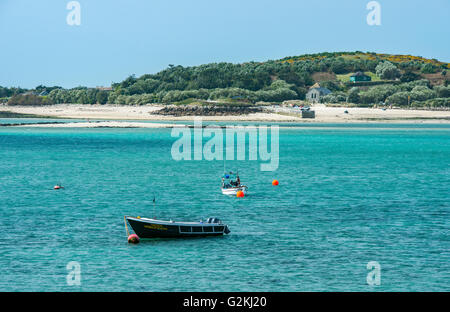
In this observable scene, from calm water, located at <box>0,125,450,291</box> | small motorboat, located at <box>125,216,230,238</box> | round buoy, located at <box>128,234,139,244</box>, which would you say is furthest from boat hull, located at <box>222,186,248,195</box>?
round buoy, located at <box>128,234,139,244</box>

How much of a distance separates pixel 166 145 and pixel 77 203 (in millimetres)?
68644

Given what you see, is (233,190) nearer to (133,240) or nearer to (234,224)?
(234,224)

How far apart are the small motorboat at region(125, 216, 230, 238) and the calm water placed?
0.57 m

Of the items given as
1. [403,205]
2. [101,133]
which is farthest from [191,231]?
[101,133]

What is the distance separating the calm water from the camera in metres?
30.9

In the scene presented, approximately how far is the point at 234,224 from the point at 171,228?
6.34 m

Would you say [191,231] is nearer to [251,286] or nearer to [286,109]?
[251,286]

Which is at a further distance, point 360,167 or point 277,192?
point 360,167

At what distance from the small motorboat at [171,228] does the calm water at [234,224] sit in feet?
1.87

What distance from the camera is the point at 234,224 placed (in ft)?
139

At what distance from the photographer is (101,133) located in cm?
15000

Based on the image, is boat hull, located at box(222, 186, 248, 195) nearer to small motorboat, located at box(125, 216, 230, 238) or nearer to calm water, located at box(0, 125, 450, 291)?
calm water, located at box(0, 125, 450, 291)

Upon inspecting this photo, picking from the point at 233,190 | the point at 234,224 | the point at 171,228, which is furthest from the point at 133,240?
the point at 233,190

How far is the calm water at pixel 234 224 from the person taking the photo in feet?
101
